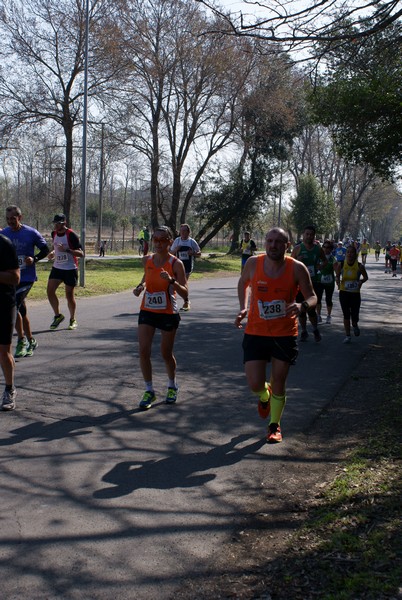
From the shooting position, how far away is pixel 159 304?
6926 millimetres

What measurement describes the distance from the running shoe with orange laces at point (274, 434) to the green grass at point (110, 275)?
40.0ft

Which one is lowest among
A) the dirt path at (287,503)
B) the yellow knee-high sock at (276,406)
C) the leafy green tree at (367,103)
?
the dirt path at (287,503)

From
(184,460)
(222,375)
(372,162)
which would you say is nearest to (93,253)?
(372,162)

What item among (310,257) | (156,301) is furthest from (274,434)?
(310,257)

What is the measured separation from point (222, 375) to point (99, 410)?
246 cm

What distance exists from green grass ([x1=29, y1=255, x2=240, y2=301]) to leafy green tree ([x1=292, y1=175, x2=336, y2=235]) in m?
24.7

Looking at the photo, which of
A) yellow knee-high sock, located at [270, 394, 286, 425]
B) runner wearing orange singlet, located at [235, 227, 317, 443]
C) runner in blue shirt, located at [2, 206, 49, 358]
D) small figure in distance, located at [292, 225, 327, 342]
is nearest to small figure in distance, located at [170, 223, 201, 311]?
small figure in distance, located at [292, 225, 327, 342]

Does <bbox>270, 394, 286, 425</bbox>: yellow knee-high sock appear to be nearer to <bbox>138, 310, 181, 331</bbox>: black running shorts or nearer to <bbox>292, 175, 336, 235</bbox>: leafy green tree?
<bbox>138, 310, 181, 331</bbox>: black running shorts

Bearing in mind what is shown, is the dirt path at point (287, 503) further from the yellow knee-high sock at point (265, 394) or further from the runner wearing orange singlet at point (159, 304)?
the runner wearing orange singlet at point (159, 304)

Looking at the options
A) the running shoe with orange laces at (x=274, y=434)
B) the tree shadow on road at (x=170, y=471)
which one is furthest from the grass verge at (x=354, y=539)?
the tree shadow on road at (x=170, y=471)

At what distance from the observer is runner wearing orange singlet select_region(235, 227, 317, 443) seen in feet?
19.0

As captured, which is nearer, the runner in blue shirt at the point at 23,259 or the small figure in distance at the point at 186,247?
the runner in blue shirt at the point at 23,259

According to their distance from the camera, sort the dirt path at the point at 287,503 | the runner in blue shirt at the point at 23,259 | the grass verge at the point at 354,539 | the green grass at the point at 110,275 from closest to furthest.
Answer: the grass verge at the point at 354,539, the dirt path at the point at 287,503, the runner in blue shirt at the point at 23,259, the green grass at the point at 110,275

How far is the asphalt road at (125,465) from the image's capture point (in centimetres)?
360
